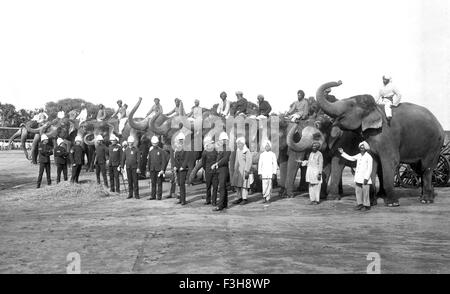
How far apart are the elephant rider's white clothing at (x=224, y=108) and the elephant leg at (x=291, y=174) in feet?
14.0

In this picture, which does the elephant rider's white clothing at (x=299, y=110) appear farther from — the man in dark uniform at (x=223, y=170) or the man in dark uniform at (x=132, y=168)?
the man in dark uniform at (x=132, y=168)

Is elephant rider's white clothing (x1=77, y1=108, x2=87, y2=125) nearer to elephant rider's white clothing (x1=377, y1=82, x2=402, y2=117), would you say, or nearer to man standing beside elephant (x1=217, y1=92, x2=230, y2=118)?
man standing beside elephant (x1=217, y1=92, x2=230, y2=118)

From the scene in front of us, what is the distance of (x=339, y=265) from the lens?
7.49m

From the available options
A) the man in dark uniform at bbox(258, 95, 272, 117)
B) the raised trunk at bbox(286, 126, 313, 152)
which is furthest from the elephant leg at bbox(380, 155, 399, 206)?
the man in dark uniform at bbox(258, 95, 272, 117)

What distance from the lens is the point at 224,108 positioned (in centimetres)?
1959

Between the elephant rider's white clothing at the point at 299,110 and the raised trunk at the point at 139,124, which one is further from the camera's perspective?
the raised trunk at the point at 139,124

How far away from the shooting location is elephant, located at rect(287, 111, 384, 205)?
15.2 metres

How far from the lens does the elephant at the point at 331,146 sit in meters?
15.2

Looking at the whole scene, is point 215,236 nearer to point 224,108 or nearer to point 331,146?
point 331,146

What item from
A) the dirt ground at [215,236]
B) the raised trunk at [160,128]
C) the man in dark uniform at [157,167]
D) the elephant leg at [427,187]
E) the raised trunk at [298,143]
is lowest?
the dirt ground at [215,236]

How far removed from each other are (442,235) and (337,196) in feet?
17.7

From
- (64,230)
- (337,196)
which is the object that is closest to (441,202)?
(337,196)

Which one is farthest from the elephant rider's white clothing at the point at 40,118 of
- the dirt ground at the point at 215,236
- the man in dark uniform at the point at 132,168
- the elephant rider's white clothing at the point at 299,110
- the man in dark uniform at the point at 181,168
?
the elephant rider's white clothing at the point at 299,110

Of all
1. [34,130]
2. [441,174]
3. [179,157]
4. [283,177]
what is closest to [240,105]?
[283,177]
